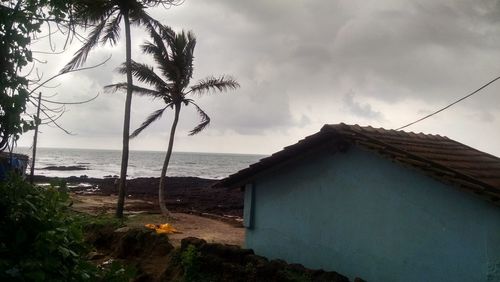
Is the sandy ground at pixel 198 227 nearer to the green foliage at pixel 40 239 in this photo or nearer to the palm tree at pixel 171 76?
the palm tree at pixel 171 76

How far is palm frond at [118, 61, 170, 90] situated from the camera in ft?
53.1

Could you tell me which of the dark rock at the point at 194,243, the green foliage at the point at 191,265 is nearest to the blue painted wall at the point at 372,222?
the dark rock at the point at 194,243

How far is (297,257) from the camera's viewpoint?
26.4ft

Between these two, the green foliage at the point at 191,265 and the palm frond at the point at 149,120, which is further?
the palm frond at the point at 149,120

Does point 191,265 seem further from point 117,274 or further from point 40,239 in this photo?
point 40,239

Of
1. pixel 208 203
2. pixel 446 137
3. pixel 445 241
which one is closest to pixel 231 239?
pixel 446 137

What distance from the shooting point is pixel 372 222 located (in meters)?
6.72

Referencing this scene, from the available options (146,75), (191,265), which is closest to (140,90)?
(146,75)

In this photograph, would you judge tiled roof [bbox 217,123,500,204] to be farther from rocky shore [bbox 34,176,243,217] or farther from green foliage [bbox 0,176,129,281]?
rocky shore [bbox 34,176,243,217]

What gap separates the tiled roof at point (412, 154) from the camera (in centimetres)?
543

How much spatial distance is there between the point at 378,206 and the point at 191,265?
405 cm

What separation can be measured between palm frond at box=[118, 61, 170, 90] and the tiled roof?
868 centimetres

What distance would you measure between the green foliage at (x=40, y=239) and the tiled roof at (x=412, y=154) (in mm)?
4414

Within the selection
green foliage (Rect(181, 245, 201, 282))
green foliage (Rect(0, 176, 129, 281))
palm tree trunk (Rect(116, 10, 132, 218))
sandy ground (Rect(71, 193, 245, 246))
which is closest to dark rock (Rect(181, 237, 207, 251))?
green foliage (Rect(181, 245, 201, 282))
